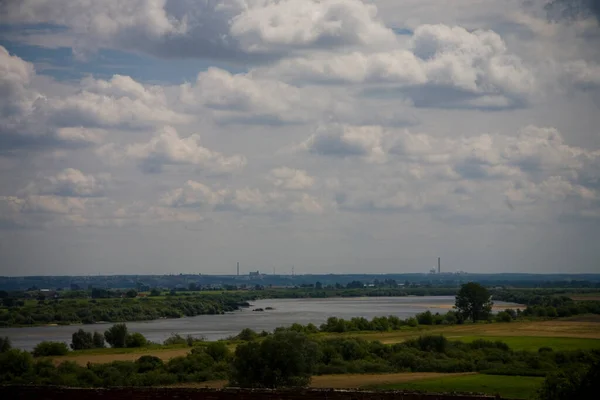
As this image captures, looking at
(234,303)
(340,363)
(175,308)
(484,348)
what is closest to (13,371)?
(340,363)

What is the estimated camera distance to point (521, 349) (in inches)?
2237

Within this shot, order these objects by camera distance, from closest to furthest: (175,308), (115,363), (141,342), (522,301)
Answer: (115,363) → (141,342) → (175,308) → (522,301)

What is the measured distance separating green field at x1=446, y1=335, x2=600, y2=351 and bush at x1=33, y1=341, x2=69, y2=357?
95.2 ft

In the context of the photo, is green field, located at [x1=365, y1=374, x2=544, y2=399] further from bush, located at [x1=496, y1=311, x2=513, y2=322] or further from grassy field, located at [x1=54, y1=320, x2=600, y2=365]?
bush, located at [x1=496, y1=311, x2=513, y2=322]

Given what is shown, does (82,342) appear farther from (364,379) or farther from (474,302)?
(474,302)

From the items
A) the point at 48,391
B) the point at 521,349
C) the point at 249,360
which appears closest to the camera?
the point at 48,391

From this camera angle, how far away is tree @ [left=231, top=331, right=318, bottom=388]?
41281mm

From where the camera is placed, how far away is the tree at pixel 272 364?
135 feet

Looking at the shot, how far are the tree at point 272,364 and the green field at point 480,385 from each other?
4.51m

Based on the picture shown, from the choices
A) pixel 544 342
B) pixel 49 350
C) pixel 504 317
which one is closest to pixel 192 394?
pixel 49 350

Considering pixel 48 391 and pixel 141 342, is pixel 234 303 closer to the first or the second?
pixel 141 342

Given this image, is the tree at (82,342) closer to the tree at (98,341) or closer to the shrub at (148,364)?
the tree at (98,341)

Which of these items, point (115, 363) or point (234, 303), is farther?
point (234, 303)

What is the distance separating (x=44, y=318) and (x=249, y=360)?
68.5 metres
